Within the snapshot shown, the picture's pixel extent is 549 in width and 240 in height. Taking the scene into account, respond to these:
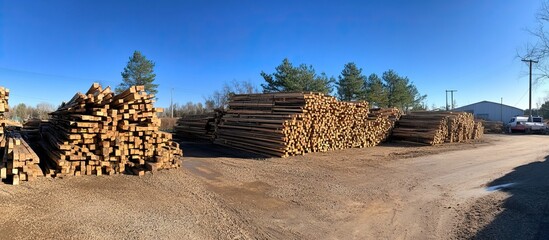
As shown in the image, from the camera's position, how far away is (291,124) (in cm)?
1277

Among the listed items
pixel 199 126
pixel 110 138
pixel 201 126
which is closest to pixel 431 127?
pixel 201 126

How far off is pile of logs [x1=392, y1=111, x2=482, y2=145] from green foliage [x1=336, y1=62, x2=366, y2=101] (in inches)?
629

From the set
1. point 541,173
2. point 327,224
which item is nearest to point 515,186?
point 541,173

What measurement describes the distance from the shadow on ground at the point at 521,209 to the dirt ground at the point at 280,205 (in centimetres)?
1

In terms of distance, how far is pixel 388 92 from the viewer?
146ft

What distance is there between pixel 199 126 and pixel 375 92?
88.2 ft

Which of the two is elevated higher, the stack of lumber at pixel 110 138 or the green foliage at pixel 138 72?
the green foliage at pixel 138 72

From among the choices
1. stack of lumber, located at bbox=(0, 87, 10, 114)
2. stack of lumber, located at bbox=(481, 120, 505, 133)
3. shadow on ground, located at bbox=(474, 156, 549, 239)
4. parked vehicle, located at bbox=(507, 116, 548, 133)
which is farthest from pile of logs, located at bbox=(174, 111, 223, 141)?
parked vehicle, located at bbox=(507, 116, 548, 133)

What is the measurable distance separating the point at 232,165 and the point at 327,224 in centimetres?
552

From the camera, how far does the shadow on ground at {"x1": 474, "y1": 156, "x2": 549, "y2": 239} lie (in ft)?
17.2

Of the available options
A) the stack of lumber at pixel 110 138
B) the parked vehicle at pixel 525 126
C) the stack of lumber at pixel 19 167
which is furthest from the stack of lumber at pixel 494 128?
the stack of lumber at pixel 19 167

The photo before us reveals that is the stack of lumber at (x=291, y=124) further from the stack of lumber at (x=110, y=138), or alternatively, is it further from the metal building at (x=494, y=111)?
the metal building at (x=494, y=111)

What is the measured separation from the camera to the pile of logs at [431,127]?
19.5m

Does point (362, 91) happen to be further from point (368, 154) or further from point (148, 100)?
point (148, 100)
